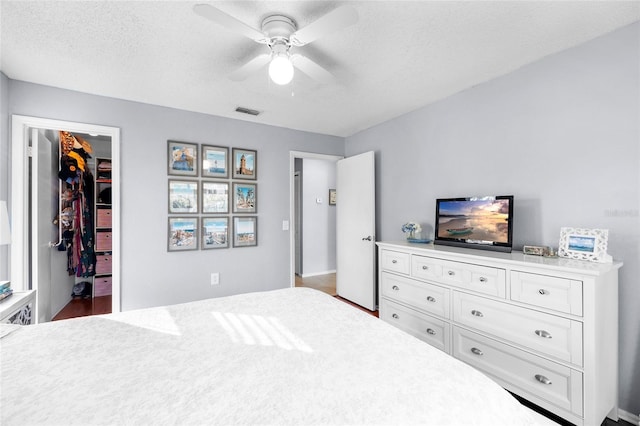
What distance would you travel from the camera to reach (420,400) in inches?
32.6

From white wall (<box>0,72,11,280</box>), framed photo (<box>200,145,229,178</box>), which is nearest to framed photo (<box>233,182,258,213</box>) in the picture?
framed photo (<box>200,145,229,178</box>)

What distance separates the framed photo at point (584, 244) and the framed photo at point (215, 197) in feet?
10.4

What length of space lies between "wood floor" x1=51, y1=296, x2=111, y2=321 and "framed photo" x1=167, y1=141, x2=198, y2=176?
199 centimetres

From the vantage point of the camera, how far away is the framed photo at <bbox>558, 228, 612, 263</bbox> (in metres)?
1.73

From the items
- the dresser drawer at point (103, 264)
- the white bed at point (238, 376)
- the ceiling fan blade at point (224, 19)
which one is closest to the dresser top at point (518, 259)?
the white bed at point (238, 376)

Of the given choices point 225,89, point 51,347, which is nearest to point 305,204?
point 225,89

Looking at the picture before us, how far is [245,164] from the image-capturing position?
3572 millimetres

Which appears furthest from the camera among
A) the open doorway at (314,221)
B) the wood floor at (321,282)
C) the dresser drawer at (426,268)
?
the open doorway at (314,221)

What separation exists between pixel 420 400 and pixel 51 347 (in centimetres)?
142

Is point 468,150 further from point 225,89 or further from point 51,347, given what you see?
point 51,347

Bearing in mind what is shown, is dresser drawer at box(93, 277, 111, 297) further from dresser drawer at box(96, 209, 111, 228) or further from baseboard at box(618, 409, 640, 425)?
baseboard at box(618, 409, 640, 425)

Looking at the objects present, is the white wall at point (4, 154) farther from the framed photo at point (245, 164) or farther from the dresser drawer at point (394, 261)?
the dresser drawer at point (394, 261)

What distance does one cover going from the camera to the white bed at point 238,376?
30.8 inches

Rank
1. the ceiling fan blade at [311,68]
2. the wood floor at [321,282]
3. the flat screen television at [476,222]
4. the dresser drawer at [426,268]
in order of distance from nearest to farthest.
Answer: the ceiling fan blade at [311,68]
the flat screen television at [476,222]
the dresser drawer at [426,268]
the wood floor at [321,282]
